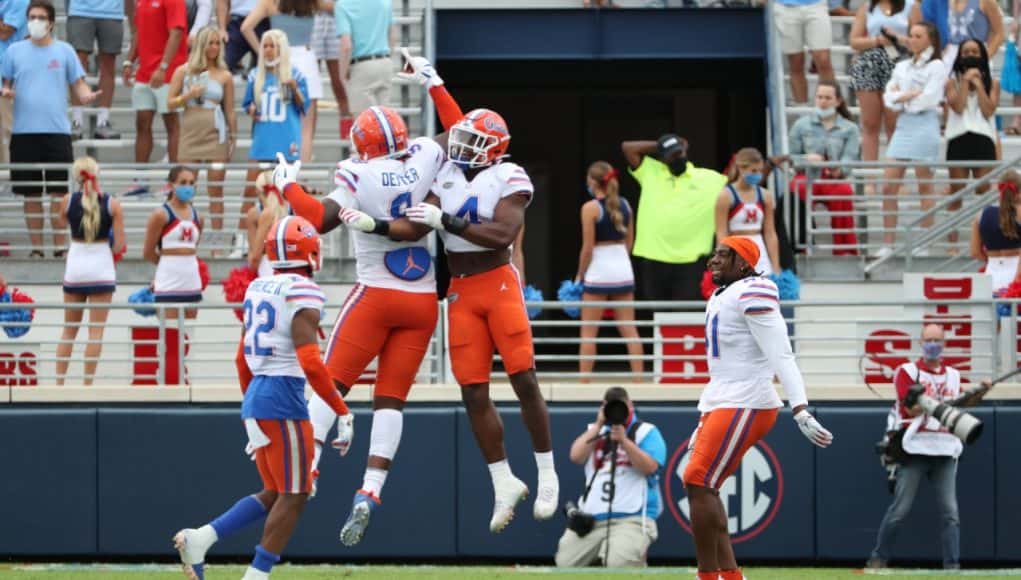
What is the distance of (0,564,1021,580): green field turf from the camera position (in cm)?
1247

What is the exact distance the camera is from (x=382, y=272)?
10727 mm

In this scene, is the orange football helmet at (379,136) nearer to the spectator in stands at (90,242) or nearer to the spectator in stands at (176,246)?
the spectator in stands at (176,246)

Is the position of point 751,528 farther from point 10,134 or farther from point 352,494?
point 10,134

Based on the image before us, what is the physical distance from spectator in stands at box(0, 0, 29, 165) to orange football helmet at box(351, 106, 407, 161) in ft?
26.0

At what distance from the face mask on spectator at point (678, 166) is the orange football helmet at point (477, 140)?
204 inches

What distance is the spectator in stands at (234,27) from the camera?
18.5 m

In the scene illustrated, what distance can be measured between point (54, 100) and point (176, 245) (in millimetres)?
2470

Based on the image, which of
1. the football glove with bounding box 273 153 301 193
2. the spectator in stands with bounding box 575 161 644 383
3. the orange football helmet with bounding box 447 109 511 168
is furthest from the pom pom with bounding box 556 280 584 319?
the football glove with bounding box 273 153 301 193

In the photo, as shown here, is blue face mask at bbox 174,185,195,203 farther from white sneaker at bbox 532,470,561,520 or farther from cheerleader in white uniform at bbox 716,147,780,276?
white sneaker at bbox 532,470,561,520

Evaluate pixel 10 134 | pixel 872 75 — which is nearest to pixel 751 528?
pixel 872 75

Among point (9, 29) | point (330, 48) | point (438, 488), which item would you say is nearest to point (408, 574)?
point (438, 488)

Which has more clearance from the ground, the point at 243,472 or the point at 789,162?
the point at 789,162

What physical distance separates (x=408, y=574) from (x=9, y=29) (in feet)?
25.2

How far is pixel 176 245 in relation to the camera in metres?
15.3
